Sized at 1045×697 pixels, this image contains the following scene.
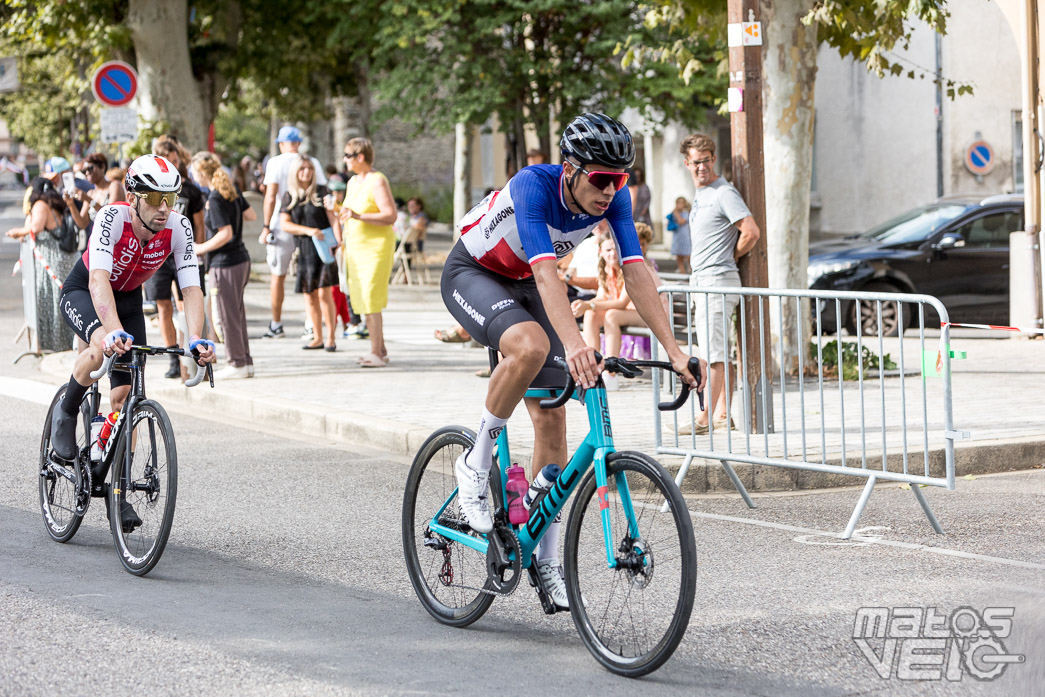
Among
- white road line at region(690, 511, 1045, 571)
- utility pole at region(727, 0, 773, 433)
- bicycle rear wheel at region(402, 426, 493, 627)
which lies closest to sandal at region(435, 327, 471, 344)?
utility pole at region(727, 0, 773, 433)

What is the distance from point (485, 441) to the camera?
5.12m

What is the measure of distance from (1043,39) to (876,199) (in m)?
16.2

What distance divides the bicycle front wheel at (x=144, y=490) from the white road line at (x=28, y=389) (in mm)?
5721

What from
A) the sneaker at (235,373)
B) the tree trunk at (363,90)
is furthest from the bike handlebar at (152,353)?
the tree trunk at (363,90)

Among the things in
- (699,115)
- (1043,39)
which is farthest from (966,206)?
(699,115)

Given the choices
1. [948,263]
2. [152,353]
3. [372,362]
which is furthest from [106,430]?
[948,263]

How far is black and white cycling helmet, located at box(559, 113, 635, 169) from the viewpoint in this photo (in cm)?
471

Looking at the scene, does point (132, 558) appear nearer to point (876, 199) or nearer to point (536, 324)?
point (536, 324)

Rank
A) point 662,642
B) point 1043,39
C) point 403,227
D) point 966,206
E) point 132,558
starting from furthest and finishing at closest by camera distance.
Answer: point 403,227, point 966,206, point 1043,39, point 132,558, point 662,642

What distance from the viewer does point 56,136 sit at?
85500mm

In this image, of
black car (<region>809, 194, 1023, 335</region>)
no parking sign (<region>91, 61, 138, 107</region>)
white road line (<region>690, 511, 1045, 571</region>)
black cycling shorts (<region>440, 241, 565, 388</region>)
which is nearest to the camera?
black cycling shorts (<region>440, 241, 565, 388</region>)

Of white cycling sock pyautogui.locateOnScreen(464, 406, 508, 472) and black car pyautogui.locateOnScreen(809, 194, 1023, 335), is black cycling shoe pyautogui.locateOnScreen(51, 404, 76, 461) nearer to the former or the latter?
white cycling sock pyautogui.locateOnScreen(464, 406, 508, 472)

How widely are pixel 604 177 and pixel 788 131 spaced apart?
7.42 metres

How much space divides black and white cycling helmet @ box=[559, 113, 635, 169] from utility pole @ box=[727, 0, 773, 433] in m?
3.81
